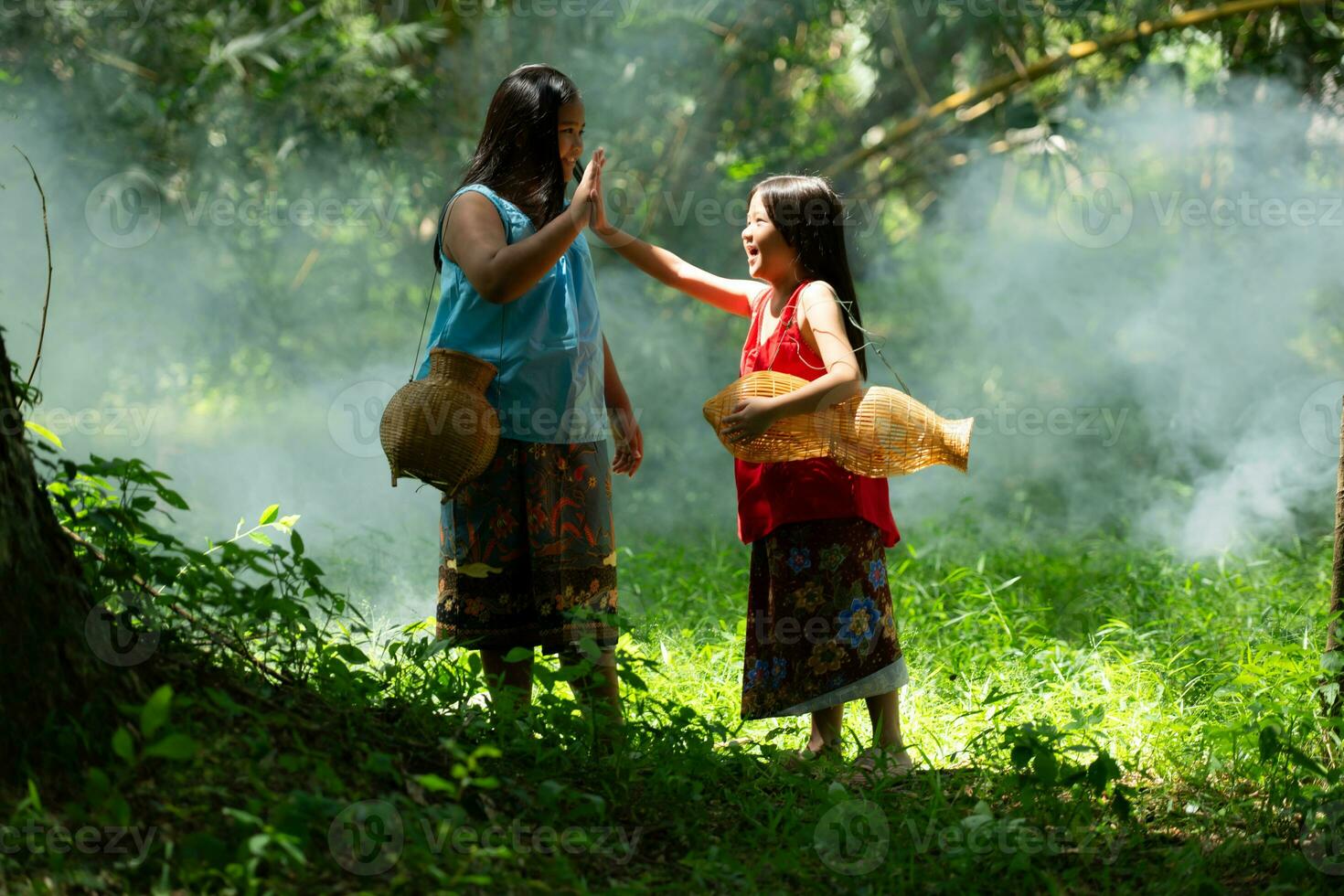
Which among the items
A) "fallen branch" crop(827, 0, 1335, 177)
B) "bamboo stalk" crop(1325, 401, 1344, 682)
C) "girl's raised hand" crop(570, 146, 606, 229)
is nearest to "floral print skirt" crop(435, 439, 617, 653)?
"girl's raised hand" crop(570, 146, 606, 229)

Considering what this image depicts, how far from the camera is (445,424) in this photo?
262 centimetres

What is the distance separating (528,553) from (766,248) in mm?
1008

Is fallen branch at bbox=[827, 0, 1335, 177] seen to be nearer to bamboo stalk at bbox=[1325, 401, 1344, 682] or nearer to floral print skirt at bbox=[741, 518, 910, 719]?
bamboo stalk at bbox=[1325, 401, 1344, 682]

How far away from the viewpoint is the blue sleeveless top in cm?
275

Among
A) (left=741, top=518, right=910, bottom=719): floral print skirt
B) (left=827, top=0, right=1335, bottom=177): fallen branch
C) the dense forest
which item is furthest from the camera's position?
(left=827, top=0, right=1335, bottom=177): fallen branch

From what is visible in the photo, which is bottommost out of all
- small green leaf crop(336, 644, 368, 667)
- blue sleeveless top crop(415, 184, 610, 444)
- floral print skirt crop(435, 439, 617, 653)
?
small green leaf crop(336, 644, 368, 667)

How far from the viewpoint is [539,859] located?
2098 mm

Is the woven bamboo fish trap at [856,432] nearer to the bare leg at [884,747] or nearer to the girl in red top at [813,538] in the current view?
the girl in red top at [813,538]

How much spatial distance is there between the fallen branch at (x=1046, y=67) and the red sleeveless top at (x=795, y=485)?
4.10m

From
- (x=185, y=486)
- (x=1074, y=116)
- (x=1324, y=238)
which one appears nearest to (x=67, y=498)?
(x=185, y=486)

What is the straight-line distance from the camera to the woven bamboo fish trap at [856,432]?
2828mm

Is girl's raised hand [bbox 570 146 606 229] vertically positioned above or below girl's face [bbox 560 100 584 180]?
below

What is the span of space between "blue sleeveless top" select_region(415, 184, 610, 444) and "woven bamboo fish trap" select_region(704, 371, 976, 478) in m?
0.33

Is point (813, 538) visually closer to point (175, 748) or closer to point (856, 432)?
point (856, 432)
